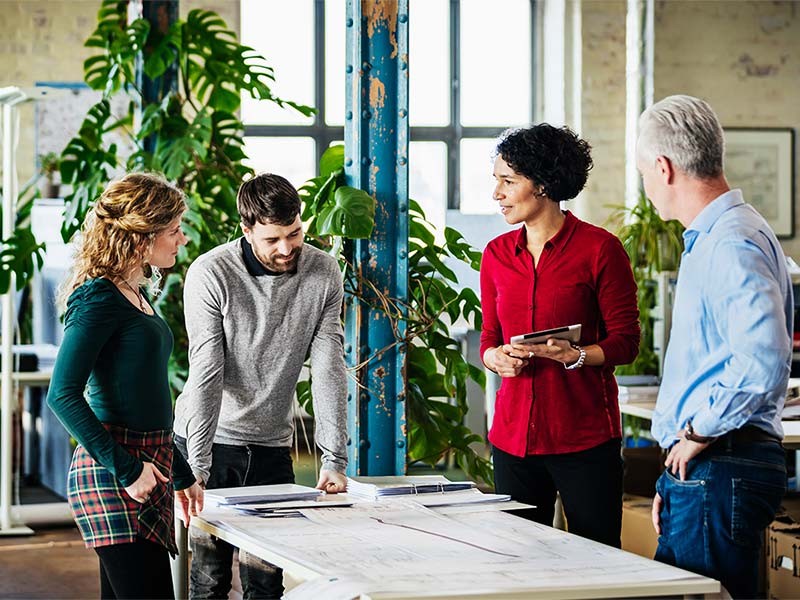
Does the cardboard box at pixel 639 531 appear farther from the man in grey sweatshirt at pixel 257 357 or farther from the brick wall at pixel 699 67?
the brick wall at pixel 699 67

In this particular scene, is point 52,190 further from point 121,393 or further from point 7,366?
point 121,393

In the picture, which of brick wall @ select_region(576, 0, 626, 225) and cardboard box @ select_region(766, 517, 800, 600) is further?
brick wall @ select_region(576, 0, 626, 225)

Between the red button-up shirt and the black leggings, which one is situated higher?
the red button-up shirt

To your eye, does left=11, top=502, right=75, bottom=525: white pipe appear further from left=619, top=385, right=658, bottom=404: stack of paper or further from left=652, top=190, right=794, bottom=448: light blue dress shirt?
left=652, top=190, right=794, bottom=448: light blue dress shirt

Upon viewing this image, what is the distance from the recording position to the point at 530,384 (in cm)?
280

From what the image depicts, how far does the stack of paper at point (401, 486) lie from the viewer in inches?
110

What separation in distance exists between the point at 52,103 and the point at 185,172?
3.95 metres

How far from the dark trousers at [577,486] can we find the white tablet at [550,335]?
0.28 meters

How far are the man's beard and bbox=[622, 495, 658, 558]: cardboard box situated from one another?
2.41 metres

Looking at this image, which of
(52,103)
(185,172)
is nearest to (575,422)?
(185,172)

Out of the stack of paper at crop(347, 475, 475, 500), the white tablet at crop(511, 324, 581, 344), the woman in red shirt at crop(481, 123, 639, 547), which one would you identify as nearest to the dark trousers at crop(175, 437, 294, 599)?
the stack of paper at crop(347, 475, 475, 500)

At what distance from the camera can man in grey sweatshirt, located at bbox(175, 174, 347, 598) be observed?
278 cm

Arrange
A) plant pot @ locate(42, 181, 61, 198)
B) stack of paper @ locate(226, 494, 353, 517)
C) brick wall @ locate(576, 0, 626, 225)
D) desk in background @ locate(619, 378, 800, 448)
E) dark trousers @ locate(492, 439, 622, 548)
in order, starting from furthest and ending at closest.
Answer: brick wall @ locate(576, 0, 626, 225), plant pot @ locate(42, 181, 61, 198), desk in background @ locate(619, 378, 800, 448), dark trousers @ locate(492, 439, 622, 548), stack of paper @ locate(226, 494, 353, 517)

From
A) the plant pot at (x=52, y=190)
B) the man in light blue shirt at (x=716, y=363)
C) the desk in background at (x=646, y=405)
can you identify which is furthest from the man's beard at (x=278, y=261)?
the plant pot at (x=52, y=190)
